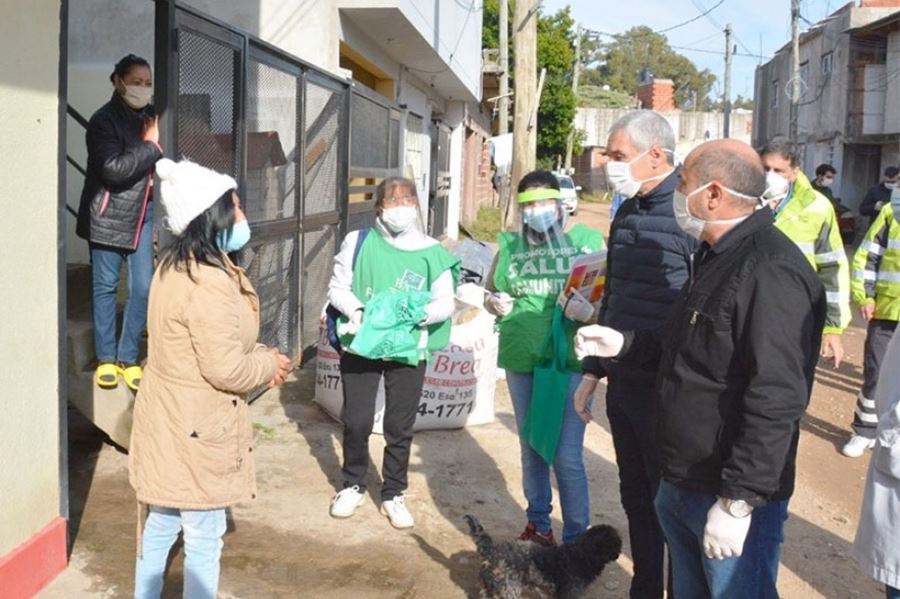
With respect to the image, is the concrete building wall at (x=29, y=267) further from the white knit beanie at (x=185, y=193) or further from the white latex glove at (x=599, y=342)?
the white latex glove at (x=599, y=342)

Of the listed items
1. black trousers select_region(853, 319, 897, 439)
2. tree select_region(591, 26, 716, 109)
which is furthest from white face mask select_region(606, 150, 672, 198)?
tree select_region(591, 26, 716, 109)

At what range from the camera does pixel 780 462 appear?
2490mm

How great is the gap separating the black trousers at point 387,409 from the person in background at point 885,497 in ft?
7.86

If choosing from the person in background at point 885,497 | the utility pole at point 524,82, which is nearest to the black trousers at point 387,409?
the person in background at point 885,497

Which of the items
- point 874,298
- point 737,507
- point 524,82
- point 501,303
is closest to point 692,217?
point 737,507

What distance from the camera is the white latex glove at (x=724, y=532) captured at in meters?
2.54

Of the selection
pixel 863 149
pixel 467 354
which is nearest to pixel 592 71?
pixel 863 149

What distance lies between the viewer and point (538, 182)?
4379 millimetres

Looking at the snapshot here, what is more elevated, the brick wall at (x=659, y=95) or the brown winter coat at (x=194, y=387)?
the brick wall at (x=659, y=95)

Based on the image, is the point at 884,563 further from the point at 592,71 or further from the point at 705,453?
the point at 592,71

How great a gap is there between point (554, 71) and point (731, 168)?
121 ft

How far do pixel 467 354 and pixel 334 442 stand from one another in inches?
41.4

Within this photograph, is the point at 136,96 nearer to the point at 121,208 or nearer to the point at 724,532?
the point at 121,208

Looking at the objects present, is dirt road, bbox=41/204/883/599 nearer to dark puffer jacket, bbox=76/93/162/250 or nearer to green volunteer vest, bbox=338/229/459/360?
green volunteer vest, bbox=338/229/459/360
